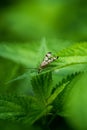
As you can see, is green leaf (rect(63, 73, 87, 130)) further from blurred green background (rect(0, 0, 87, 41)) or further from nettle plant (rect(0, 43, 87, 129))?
blurred green background (rect(0, 0, 87, 41))

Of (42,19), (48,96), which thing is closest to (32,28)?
(42,19)

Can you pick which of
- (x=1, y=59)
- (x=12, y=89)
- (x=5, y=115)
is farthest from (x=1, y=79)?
(x=5, y=115)

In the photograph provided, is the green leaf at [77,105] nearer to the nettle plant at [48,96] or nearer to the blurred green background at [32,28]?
the nettle plant at [48,96]

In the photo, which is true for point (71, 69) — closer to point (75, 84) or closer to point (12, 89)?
point (75, 84)

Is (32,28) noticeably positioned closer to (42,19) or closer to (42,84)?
(42,19)

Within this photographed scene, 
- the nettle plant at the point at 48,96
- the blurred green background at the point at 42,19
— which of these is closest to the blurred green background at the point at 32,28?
the blurred green background at the point at 42,19
